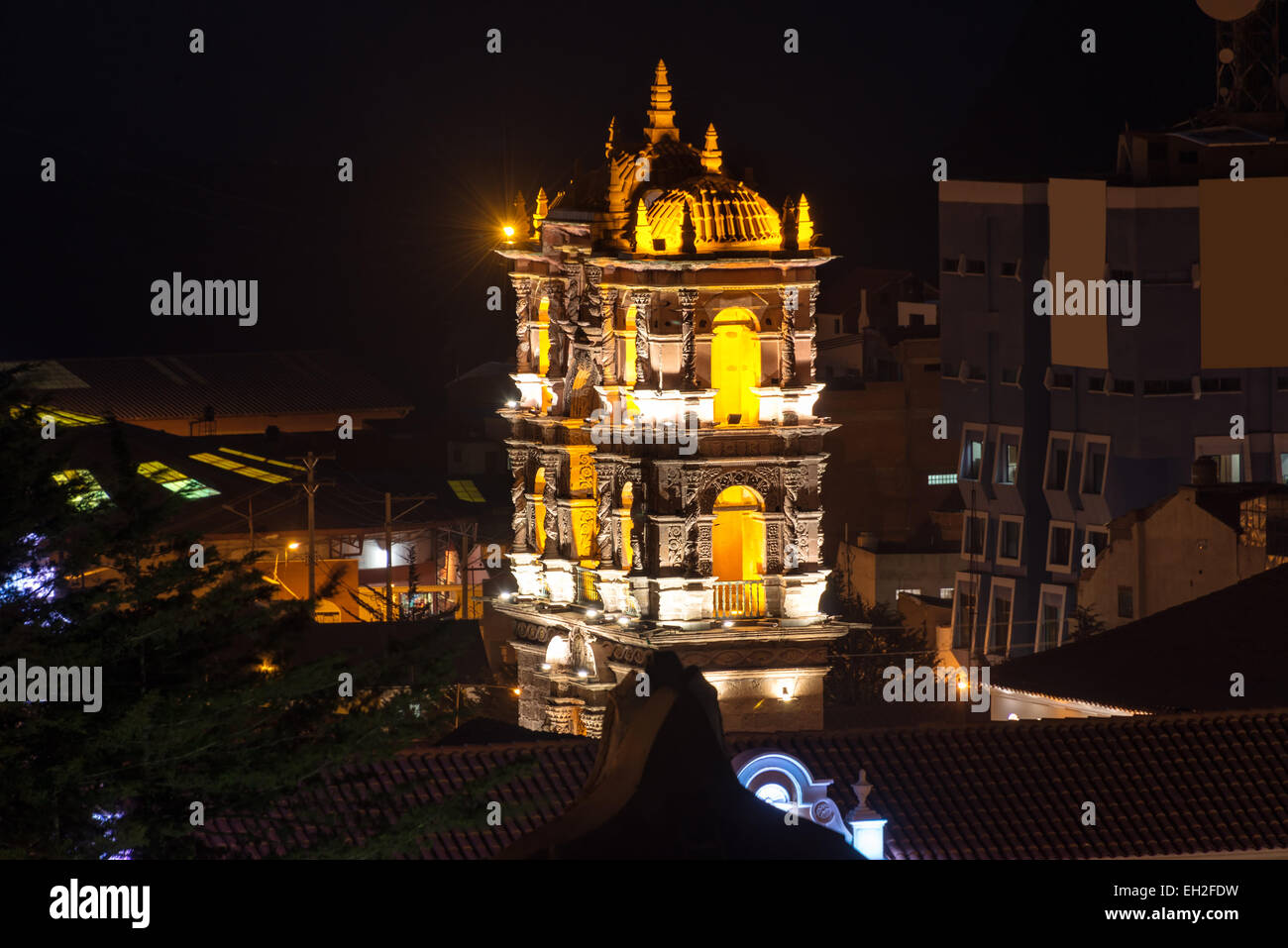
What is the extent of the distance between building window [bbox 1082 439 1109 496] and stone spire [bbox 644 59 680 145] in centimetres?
3564

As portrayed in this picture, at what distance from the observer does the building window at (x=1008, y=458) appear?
8956 centimetres

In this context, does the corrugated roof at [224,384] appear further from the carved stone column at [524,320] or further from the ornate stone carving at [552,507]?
the ornate stone carving at [552,507]

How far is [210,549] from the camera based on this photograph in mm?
30844

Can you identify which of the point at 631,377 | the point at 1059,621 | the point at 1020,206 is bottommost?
the point at 1059,621

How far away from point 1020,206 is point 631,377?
132 ft

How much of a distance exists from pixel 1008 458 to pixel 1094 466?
14.8 ft

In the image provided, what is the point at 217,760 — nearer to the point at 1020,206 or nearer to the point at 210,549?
the point at 210,549

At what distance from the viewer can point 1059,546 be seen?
285 feet

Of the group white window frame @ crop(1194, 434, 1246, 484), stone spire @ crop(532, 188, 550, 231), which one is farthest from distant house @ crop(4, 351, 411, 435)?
stone spire @ crop(532, 188, 550, 231)

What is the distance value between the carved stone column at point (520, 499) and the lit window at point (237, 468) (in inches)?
1479

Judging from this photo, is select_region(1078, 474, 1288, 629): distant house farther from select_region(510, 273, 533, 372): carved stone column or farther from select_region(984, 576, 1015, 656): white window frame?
select_region(510, 273, 533, 372): carved stone column

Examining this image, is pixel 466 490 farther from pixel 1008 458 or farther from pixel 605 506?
pixel 605 506

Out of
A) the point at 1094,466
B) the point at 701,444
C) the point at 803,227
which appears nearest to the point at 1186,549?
the point at 1094,466
